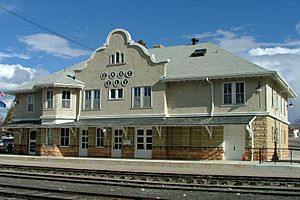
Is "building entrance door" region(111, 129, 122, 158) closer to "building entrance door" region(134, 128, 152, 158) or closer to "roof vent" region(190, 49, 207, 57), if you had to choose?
"building entrance door" region(134, 128, 152, 158)

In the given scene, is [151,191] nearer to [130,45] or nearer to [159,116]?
[159,116]

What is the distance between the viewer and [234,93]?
27938 millimetres

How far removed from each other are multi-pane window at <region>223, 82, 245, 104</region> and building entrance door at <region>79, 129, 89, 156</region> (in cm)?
1075

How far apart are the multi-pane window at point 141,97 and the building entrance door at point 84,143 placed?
4.44 meters

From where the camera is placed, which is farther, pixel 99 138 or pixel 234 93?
pixel 99 138

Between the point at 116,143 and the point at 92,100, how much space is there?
403cm

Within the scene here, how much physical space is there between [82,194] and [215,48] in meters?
22.4

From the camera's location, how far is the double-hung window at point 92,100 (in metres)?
32.8

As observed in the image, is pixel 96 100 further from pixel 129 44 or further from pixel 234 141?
pixel 234 141

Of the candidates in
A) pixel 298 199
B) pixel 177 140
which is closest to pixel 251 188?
pixel 298 199

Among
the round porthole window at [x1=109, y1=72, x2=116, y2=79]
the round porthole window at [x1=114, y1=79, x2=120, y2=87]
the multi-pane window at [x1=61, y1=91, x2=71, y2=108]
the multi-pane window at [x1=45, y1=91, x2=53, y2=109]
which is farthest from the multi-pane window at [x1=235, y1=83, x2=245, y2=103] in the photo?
the multi-pane window at [x1=45, y1=91, x2=53, y2=109]

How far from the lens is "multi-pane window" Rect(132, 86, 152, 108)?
3066 centimetres

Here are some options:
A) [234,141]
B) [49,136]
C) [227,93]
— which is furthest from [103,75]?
[234,141]

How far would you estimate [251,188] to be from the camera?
14.8 m
